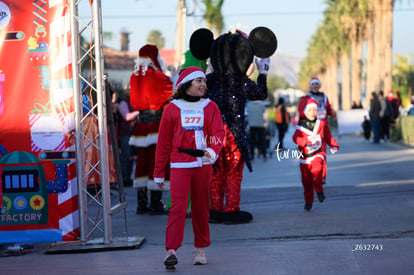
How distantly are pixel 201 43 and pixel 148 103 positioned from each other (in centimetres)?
121

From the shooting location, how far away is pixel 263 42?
36.0ft

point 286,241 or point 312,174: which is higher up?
point 312,174

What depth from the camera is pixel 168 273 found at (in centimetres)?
761

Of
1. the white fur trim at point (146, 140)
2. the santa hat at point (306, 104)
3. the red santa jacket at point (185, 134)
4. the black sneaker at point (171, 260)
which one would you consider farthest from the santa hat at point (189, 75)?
the santa hat at point (306, 104)

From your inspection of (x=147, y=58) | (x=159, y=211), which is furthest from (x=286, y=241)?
(x=147, y=58)

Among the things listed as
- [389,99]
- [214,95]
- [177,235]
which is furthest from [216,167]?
[389,99]

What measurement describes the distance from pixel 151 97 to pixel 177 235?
171 inches

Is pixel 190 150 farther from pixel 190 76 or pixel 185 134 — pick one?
pixel 190 76

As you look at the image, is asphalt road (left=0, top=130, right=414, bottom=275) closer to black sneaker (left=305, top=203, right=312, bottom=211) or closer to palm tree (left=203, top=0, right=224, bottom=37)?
black sneaker (left=305, top=203, right=312, bottom=211)

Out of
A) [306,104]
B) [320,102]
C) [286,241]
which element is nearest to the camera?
[286,241]

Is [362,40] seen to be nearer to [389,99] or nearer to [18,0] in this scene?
[389,99]

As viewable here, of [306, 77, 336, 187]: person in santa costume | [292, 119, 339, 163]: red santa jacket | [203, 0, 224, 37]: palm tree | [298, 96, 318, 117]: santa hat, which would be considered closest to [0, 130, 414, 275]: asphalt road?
[292, 119, 339, 163]: red santa jacket

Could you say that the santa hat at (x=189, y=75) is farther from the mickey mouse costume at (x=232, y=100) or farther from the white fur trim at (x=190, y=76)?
the mickey mouse costume at (x=232, y=100)

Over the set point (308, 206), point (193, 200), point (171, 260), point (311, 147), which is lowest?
point (308, 206)
